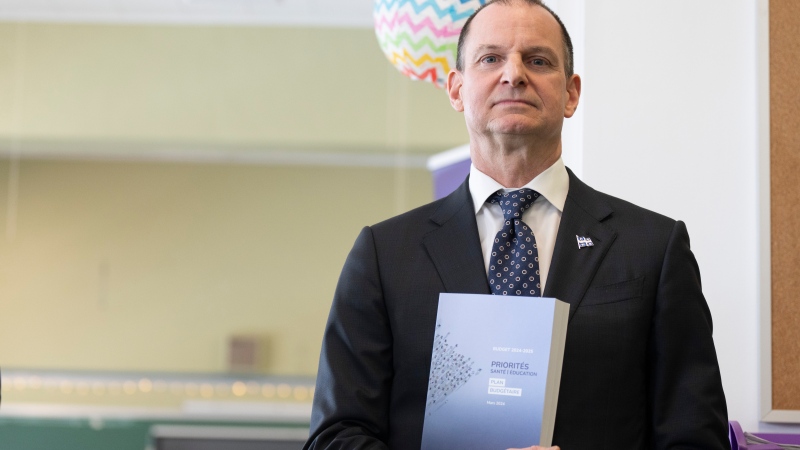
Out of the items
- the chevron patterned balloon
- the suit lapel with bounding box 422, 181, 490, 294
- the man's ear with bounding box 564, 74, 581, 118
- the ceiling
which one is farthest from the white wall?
the ceiling

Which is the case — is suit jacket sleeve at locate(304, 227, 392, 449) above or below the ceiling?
below

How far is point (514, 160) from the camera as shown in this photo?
4.37 ft

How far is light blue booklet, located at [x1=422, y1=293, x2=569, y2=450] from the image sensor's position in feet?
3.64

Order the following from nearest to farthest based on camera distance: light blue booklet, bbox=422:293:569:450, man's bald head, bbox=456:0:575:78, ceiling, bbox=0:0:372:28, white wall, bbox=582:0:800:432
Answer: light blue booklet, bbox=422:293:569:450 < man's bald head, bbox=456:0:575:78 < white wall, bbox=582:0:800:432 < ceiling, bbox=0:0:372:28

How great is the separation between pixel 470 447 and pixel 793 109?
1436 mm

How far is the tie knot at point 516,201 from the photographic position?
4.32 feet

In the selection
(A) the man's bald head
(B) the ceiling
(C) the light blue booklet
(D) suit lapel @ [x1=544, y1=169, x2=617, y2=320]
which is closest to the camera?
(C) the light blue booklet

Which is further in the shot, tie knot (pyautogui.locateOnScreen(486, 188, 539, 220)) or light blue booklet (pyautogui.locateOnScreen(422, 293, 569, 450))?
tie knot (pyautogui.locateOnScreen(486, 188, 539, 220))

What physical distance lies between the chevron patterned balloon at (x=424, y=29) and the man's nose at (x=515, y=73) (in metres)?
1.22

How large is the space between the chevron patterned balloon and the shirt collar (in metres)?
1.19

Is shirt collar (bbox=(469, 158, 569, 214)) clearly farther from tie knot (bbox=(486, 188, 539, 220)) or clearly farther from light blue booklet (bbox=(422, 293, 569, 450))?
light blue booklet (bbox=(422, 293, 569, 450))

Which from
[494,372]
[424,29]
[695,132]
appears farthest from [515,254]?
[424,29]

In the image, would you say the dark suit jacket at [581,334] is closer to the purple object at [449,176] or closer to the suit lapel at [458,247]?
the suit lapel at [458,247]

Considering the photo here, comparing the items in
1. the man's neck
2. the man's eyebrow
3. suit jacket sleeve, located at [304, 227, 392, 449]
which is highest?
the man's eyebrow
